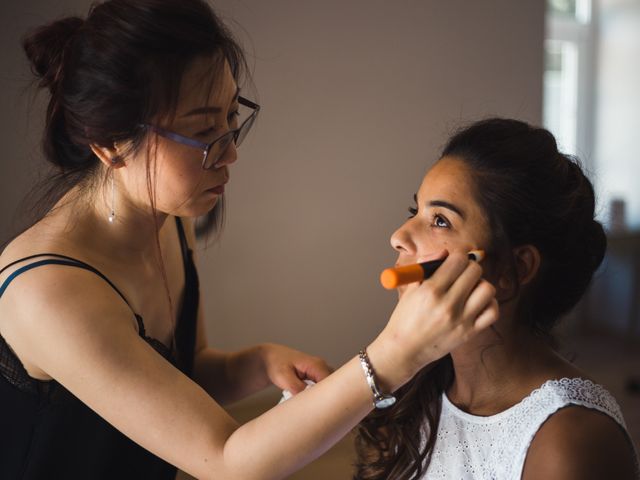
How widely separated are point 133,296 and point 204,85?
0.41 metres

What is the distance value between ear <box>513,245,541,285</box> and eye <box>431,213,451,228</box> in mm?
132

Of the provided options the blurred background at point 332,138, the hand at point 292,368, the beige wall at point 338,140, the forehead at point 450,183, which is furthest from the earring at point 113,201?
the beige wall at point 338,140

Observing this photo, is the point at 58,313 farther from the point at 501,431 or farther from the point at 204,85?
the point at 501,431

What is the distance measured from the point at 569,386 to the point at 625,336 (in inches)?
133

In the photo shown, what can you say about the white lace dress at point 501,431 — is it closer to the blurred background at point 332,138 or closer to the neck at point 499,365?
the neck at point 499,365

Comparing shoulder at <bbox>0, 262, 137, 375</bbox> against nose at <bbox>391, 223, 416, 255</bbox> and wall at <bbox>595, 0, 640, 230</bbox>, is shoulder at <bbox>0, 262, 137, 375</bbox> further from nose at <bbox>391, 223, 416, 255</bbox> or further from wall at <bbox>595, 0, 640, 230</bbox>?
wall at <bbox>595, 0, 640, 230</bbox>

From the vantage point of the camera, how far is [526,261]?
1201 mm

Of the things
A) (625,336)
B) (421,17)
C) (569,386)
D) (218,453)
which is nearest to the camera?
(218,453)

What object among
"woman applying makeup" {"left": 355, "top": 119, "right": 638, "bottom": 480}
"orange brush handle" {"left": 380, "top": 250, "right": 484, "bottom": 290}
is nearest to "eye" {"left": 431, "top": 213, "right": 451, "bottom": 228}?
"woman applying makeup" {"left": 355, "top": 119, "right": 638, "bottom": 480}

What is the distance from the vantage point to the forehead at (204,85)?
1048 mm

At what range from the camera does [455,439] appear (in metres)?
1.23

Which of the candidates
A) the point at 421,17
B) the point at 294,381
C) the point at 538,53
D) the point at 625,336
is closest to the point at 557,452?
the point at 294,381

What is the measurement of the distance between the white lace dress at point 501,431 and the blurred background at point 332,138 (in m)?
1.22

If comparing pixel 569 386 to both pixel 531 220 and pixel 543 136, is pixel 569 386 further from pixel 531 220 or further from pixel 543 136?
pixel 543 136
